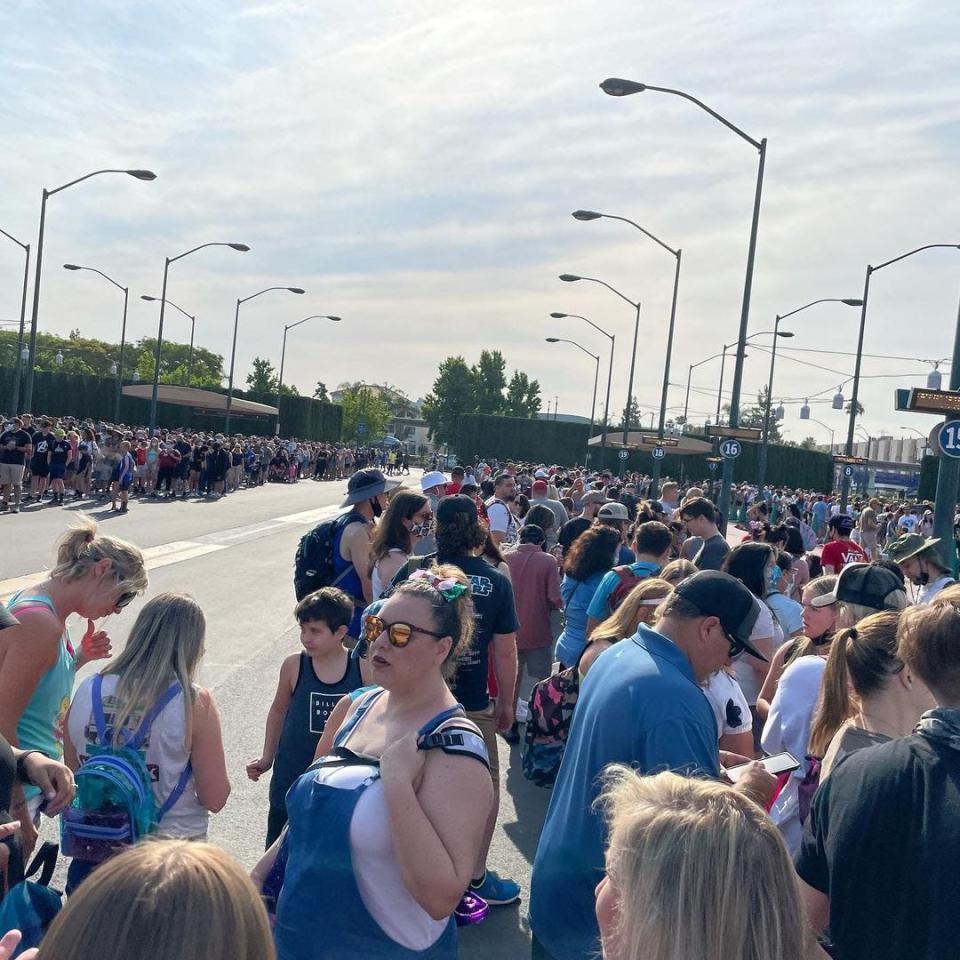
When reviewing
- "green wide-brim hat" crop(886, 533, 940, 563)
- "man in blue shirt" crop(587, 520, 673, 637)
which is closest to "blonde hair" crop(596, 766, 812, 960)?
"man in blue shirt" crop(587, 520, 673, 637)

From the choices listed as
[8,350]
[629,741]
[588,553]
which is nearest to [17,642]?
[629,741]

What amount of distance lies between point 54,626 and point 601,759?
84.0 inches

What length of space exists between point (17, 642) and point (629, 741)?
226cm

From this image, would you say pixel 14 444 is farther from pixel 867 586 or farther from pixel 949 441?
pixel 867 586

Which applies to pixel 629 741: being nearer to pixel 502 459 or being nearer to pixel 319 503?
pixel 319 503

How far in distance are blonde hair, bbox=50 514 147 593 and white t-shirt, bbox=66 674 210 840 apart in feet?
1.95

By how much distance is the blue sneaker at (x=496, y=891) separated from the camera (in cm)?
538

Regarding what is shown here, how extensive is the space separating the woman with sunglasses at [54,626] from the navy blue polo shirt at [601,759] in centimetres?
185

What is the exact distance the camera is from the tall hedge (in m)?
66.6

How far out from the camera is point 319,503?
3678 centimetres

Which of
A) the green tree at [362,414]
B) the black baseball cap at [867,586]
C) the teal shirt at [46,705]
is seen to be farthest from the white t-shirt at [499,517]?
the green tree at [362,414]

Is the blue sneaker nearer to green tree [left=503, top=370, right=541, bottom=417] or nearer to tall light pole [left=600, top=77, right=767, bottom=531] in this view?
tall light pole [left=600, top=77, right=767, bottom=531]

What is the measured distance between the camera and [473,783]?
2717mm

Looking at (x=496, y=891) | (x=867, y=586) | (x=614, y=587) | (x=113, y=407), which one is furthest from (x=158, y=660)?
(x=113, y=407)
